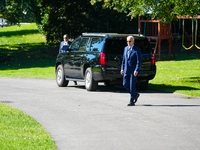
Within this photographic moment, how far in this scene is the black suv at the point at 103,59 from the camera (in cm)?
1396

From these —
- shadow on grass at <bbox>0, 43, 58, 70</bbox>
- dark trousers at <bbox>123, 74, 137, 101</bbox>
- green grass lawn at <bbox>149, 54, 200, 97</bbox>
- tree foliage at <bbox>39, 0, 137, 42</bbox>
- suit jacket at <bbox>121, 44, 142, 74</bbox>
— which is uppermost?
tree foliage at <bbox>39, 0, 137, 42</bbox>

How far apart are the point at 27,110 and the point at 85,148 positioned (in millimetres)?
4157

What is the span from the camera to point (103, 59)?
13898 millimetres

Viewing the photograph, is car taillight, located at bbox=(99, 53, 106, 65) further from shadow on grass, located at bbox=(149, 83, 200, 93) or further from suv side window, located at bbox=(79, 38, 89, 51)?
shadow on grass, located at bbox=(149, 83, 200, 93)

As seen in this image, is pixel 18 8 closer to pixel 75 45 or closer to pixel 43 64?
pixel 43 64

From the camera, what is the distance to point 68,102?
11719 mm

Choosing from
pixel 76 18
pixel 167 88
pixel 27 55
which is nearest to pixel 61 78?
pixel 167 88

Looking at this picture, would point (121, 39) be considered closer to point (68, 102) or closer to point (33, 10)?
point (68, 102)

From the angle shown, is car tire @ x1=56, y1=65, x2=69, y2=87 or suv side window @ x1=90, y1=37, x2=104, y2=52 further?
car tire @ x1=56, y1=65, x2=69, y2=87

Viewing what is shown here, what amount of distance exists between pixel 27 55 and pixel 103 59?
23022 mm

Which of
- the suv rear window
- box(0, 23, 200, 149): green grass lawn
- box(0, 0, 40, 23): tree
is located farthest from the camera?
box(0, 0, 40, 23): tree

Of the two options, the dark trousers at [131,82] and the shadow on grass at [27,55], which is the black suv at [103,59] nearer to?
the dark trousers at [131,82]

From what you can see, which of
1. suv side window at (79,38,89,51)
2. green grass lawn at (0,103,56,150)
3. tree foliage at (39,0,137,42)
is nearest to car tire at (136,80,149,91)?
suv side window at (79,38,89,51)

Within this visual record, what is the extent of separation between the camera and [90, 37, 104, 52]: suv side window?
46.6ft
